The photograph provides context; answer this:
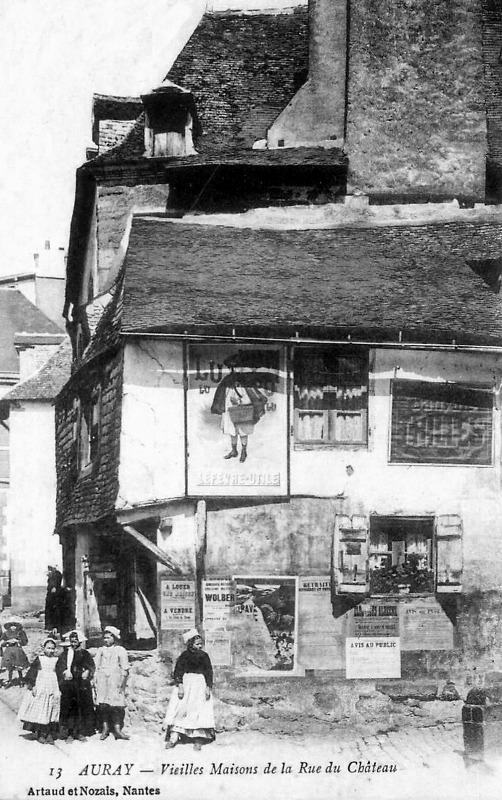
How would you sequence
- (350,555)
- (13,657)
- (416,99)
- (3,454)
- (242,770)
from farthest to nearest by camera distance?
1. (3,454)
2. (416,99)
3. (13,657)
4. (350,555)
5. (242,770)

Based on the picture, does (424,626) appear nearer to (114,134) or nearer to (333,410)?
(333,410)

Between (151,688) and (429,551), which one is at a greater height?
(429,551)

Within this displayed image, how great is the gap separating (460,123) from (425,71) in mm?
870

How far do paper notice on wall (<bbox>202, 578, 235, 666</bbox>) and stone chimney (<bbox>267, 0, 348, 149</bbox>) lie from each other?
21.7 ft

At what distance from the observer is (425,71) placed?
1567cm

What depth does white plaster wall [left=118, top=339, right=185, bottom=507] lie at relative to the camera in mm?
13172

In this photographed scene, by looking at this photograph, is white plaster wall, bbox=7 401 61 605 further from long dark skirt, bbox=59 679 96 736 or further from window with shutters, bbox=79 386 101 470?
long dark skirt, bbox=59 679 96 736

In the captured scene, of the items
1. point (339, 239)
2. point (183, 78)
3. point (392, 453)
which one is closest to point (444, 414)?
point (392, 453)

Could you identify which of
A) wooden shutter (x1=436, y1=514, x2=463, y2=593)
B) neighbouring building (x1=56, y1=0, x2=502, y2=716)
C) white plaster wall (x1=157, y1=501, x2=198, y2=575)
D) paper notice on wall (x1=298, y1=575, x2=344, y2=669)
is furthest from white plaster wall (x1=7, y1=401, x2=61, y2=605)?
wooden shutter (x1=436, y1=514, x2=463, y2=593)

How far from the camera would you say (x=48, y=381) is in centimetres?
1859

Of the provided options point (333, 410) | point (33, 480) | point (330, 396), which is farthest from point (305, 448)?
point (33, 480)

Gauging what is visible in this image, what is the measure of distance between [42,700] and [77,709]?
1.31ft

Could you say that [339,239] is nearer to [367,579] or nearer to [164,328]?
[164,328]

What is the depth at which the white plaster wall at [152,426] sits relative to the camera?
43.2ft
